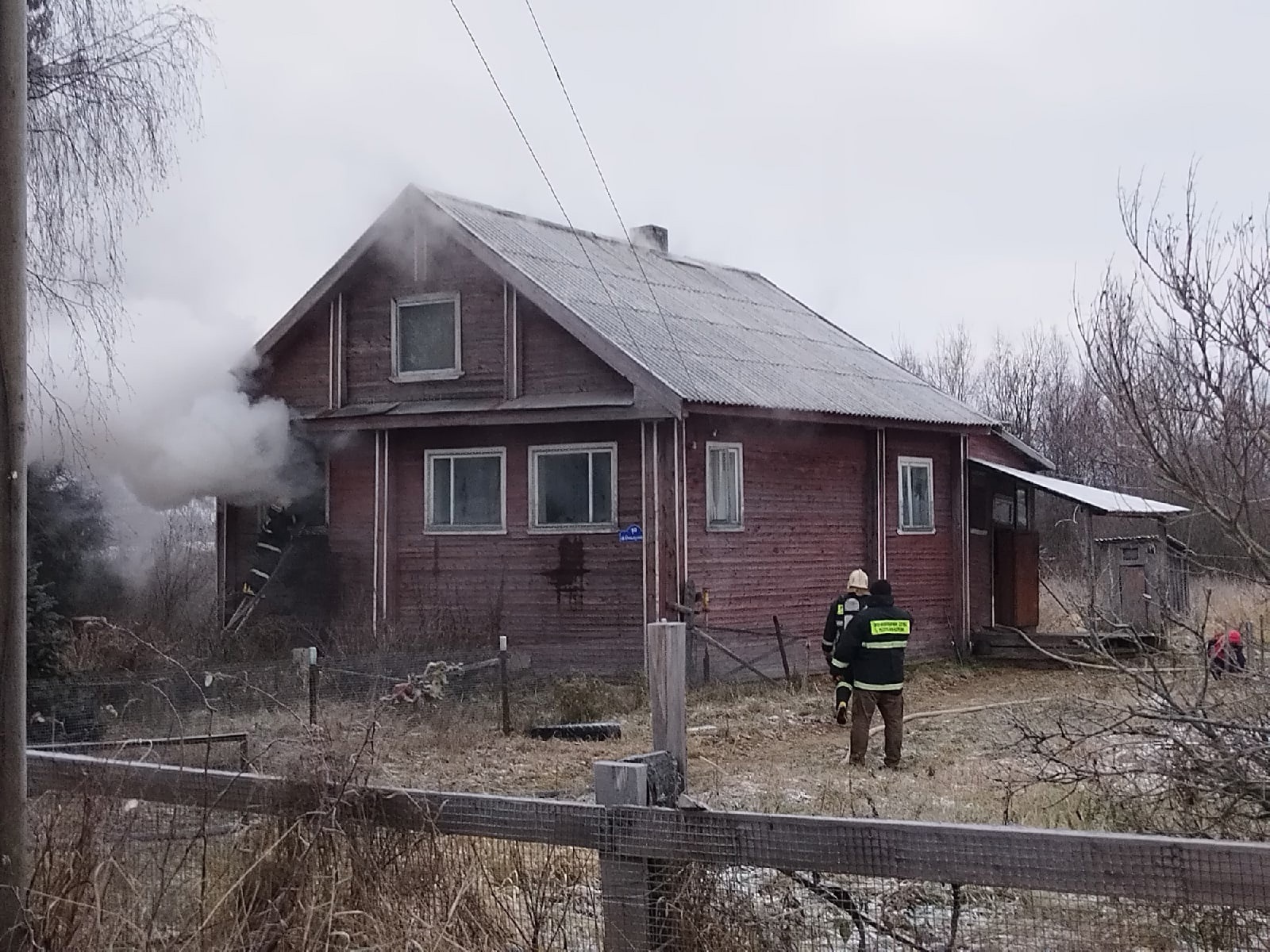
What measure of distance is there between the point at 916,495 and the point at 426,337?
315 inches

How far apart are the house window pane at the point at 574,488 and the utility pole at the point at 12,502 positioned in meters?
13.3

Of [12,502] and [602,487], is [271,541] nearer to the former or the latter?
[602,487]

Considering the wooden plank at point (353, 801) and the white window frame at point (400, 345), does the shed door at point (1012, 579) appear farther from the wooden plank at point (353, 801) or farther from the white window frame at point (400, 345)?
the wooden plank at point (353, 801)

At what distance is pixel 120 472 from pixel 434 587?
4.78 m

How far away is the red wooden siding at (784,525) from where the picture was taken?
1825cm

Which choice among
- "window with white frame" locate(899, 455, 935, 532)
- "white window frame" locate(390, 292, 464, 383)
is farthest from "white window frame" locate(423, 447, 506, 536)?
"window with white frame" locate(899, 455, 935, 532)

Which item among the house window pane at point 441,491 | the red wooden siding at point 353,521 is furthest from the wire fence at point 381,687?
the house window pane at point 441,491

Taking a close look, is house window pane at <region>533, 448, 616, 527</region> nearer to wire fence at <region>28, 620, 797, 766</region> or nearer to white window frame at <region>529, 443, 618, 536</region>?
white window frame at <region>529, 443, 618, 536</region>

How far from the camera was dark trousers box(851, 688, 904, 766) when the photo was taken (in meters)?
11.8

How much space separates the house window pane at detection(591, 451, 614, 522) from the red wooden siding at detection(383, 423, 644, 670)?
0.53 ft

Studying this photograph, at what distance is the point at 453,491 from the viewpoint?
19.2 m

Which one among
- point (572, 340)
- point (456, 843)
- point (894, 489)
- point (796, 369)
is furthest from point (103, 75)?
point (894, 489)

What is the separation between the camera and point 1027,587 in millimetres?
25219

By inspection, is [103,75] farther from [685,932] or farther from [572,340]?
[685,932]
